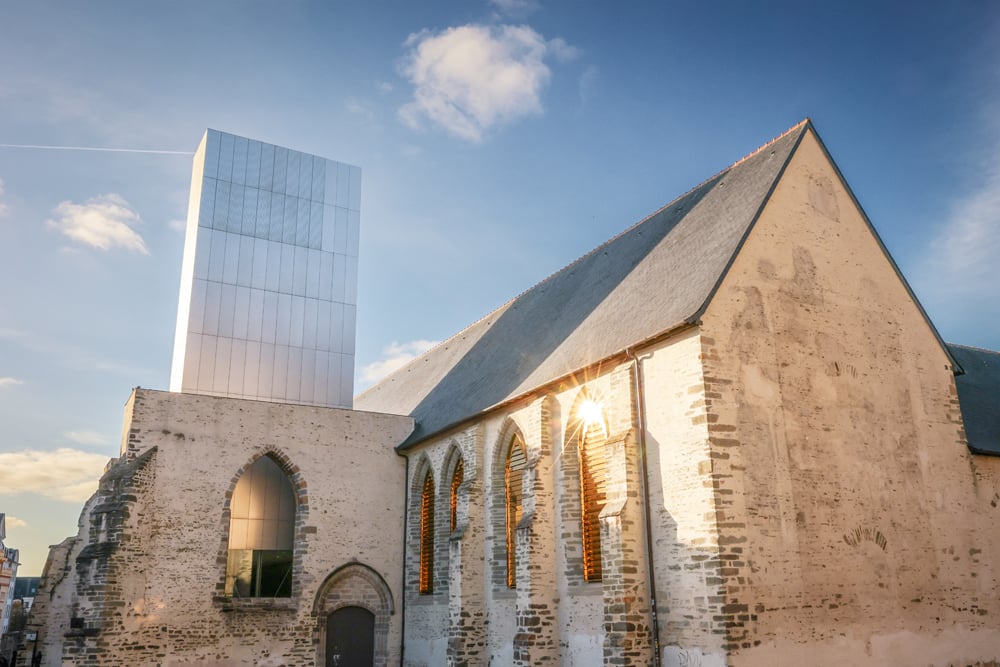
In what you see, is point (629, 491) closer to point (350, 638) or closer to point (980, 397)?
point (350, 638)

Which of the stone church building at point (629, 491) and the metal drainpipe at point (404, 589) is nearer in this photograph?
the stone church building at point (629, 491)

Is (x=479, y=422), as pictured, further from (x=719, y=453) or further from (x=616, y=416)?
(x=719, y=453)

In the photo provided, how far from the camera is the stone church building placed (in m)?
12.1

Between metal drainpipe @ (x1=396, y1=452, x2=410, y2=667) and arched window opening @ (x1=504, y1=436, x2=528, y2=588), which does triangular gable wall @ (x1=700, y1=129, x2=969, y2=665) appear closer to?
arched window opening @ (x1=504, y1=436, x2=528, y2=588)

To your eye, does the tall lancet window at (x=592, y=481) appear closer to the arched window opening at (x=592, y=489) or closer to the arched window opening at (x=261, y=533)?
the arched window opening at (x=592, y=489)

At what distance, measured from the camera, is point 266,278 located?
22.0 metres

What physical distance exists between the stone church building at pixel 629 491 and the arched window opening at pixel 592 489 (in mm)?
56

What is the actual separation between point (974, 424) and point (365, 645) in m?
13.8

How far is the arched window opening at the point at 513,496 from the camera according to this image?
16.1 meters

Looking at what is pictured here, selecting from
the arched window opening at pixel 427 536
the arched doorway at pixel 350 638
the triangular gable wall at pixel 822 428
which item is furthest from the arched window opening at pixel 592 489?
the arched doorway at pixel 350 638

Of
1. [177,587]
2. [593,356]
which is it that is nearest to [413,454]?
[177,587]

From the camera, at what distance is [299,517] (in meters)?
18.8

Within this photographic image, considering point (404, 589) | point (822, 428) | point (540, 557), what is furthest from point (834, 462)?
point (404, 589)

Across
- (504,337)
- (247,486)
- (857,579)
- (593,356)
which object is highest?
(504,337)
